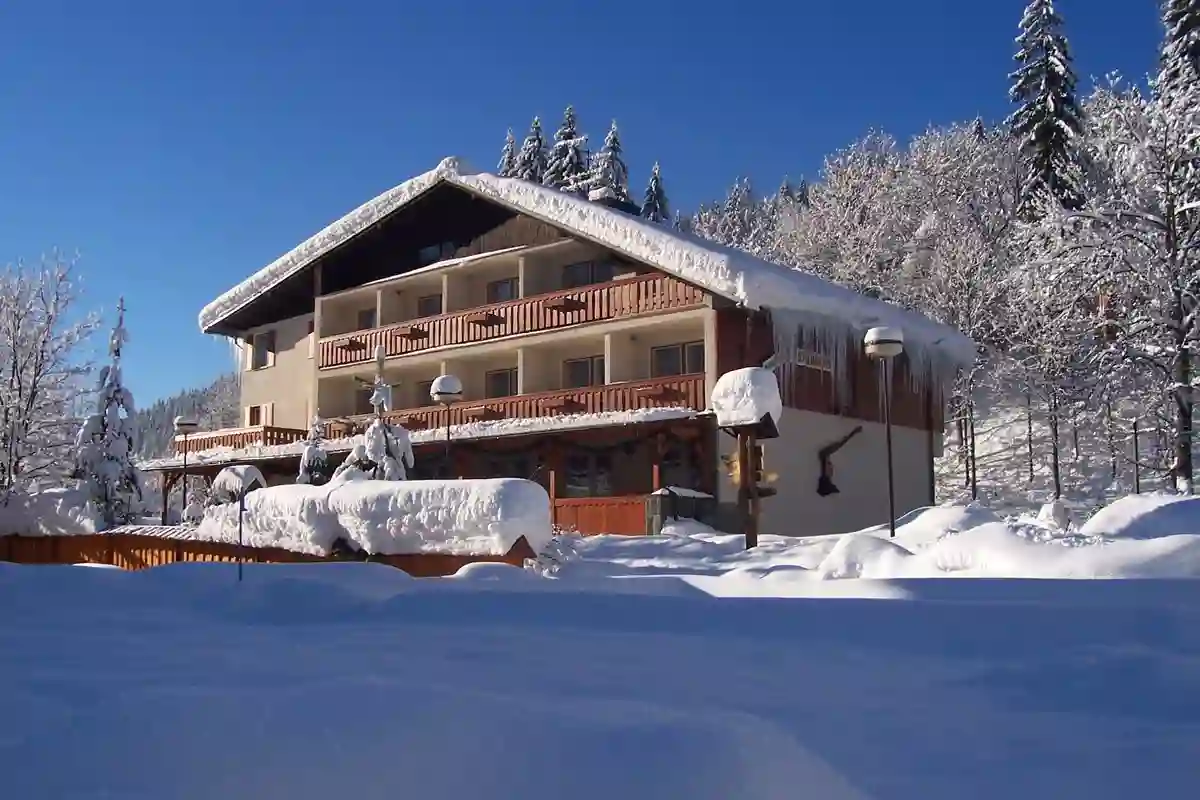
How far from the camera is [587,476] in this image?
25.3 meters

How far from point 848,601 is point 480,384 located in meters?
22.3

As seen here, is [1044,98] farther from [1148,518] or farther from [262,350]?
[1148,518]

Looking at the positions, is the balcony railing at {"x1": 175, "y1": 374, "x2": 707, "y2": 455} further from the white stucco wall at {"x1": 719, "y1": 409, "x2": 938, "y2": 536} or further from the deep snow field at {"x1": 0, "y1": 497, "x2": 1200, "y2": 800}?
the deep snow field at {"x1": 0, "y1": 497, "x2": 1200, "y2": 800}

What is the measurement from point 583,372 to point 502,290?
12.5 feet

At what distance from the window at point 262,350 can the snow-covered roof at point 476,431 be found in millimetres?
4362

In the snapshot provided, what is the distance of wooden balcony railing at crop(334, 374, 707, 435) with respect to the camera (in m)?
22.2

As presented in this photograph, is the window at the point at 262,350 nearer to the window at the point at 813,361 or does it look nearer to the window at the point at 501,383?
the window at the point at 501,383

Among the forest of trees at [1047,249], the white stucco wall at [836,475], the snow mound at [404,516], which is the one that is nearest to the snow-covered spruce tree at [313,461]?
the snow mound at [404,516]

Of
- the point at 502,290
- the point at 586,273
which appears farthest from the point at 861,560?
the point at 502,290

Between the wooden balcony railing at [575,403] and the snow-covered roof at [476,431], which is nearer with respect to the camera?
the snow-covered roof at [476,431]

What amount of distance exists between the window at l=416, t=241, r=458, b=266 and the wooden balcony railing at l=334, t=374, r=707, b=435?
14.6 ft

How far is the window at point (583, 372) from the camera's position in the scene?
85.2ft

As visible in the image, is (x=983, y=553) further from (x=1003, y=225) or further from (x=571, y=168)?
(x=571, y=168)

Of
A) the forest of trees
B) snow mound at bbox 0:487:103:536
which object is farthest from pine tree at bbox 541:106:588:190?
snow mound at bbox 0:487:103:536
